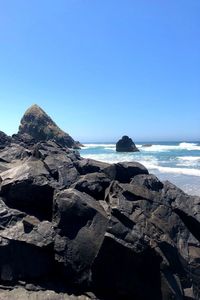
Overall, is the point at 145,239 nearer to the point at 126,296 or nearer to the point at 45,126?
the point at 126,296

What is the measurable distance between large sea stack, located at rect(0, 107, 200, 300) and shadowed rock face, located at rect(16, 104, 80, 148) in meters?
86.1

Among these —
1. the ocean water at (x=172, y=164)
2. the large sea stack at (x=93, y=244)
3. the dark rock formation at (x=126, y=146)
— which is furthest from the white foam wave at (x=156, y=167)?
the dark rock formation at (x=126, y=146)

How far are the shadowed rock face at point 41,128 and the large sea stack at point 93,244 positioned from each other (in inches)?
3388

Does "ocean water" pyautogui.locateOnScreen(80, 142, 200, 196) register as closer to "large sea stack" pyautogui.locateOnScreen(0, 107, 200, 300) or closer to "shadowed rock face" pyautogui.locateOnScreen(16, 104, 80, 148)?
"large sea stack" pyautogui.locateOnScreen(0, 107, 200, 300)

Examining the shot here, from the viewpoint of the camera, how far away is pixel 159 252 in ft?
26.1

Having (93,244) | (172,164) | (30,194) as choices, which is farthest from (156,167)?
(93,244)

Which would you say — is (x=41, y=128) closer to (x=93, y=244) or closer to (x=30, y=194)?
(x=30, y=194)

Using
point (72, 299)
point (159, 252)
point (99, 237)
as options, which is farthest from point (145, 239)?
point (72, 299)

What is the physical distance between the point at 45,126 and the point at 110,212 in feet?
312

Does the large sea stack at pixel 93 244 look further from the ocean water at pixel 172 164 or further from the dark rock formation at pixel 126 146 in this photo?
the dark rock formation at pixel 126 146

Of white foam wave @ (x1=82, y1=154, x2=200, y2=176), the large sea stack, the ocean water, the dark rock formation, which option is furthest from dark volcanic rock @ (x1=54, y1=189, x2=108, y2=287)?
the dark rock formation

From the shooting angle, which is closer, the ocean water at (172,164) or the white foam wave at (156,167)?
the ocean water at (172,164)

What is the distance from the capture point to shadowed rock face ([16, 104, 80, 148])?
322ft

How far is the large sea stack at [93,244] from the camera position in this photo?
7621mm
